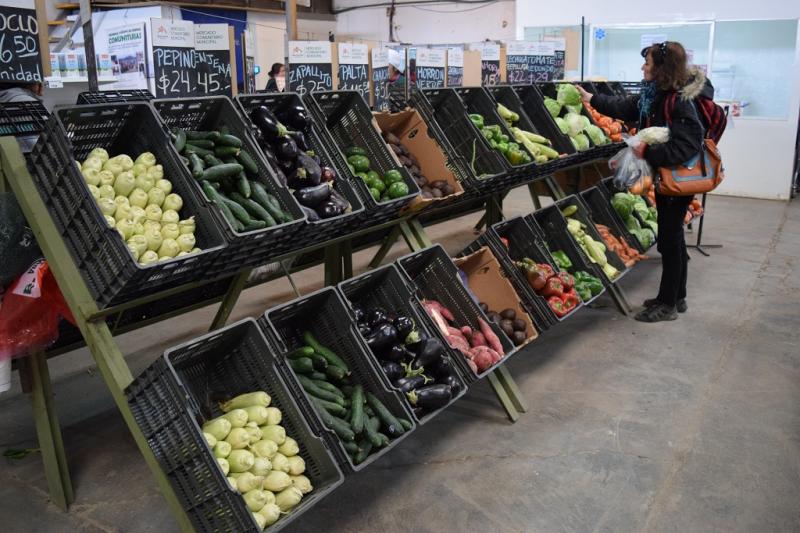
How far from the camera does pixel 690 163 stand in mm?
4398

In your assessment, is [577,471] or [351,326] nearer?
[351,326]

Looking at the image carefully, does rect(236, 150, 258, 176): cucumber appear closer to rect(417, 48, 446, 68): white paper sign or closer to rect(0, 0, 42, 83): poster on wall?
rect(0, 0, 42, 83): poster on wall

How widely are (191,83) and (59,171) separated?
2.81m

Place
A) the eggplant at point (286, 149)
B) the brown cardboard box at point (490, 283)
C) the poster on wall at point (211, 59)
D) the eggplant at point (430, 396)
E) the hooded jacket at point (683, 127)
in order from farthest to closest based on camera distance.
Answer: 1. the poster on wall at point (211, 59)
2. the hooded jacket at point (683, 127)
3. the brown cardboard box at point (490, 283)
4. the eggplant at point (286, 149)
5. the eggplant at point (430, 396)

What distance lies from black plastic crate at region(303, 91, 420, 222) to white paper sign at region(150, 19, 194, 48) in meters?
1.67

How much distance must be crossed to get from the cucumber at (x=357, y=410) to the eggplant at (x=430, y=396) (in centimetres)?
20

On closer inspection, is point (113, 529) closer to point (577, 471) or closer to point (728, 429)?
point (577, 471)

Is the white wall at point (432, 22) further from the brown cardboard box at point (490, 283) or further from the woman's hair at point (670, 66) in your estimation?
the brown cardboard box at point (490, 283)

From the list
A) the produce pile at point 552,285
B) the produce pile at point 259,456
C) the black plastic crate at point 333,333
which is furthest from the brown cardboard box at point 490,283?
the produce pile at point 259,456

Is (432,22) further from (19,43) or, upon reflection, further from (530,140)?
(19,43)

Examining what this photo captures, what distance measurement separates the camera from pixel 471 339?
3.37m

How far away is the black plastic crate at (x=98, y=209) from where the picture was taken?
218 centimetres

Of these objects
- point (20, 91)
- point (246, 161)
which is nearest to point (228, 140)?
point (246, 161)

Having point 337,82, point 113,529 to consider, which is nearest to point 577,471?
point 113,529
